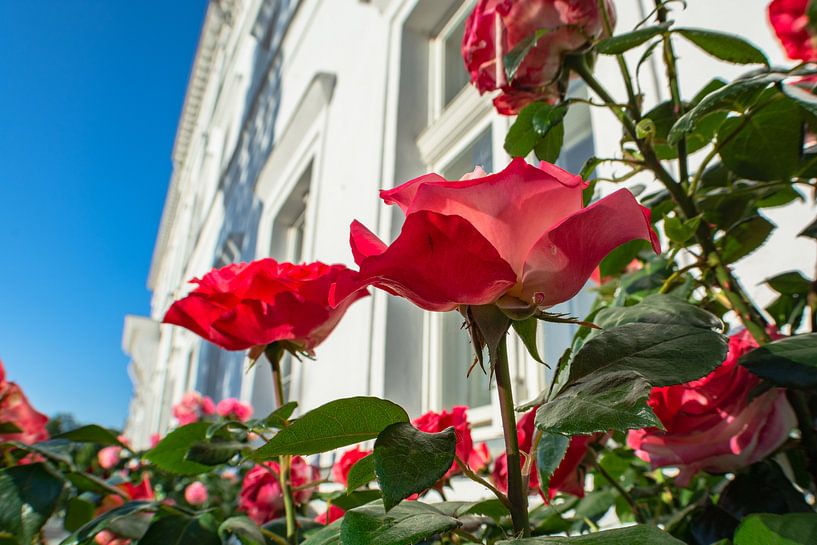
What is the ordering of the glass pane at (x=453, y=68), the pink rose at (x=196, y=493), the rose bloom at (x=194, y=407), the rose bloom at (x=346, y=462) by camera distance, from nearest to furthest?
the rose bloom at (x=346, y=462)
the pink rose at (x=196, y=493)
the glass pane at (x=453, y=68)
the rose bloom at (x=194, y=407)

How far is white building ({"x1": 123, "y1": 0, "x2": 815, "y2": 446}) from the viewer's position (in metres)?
1.03

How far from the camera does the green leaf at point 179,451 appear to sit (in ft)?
1.69

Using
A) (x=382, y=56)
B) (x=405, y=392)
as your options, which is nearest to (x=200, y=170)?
(x=382, y=56)

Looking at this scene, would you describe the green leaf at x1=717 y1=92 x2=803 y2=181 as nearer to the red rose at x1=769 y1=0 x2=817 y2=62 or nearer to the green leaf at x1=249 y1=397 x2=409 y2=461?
the red rose at x1=769 y1=0 x2=817 y2=62

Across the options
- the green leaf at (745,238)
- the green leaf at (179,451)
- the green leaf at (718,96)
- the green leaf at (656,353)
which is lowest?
the green leaf at (179,451)

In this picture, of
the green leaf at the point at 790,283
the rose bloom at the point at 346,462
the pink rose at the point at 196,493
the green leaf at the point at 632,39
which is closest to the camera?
the green leaf at the point at 632,39

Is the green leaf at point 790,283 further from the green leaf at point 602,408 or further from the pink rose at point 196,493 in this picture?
the pink rose at point 196,493

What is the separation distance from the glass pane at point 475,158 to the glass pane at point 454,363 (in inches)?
19.1

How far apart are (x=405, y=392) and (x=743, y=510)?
1.45 metres

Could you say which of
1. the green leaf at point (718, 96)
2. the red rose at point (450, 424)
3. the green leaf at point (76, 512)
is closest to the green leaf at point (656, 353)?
the green leaf at point (718, 96)

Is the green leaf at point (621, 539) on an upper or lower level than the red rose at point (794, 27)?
lower

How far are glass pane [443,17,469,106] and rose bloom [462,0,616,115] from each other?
1.74m

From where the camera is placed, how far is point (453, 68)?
2.32 metres

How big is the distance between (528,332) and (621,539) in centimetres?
11
